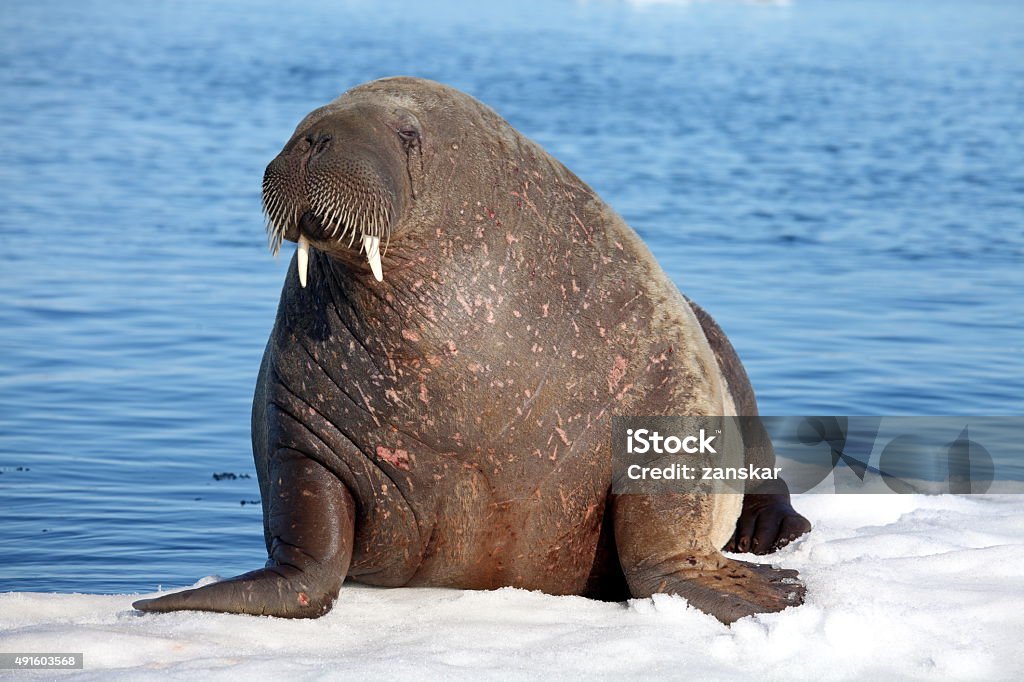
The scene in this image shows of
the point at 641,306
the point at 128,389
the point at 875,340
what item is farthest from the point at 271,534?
the point at 875,340

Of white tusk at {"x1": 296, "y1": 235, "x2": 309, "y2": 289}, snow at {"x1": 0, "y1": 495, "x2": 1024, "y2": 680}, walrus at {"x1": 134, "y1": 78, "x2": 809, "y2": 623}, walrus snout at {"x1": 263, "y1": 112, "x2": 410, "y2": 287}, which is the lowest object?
snow at {"x1": 0, "y1": 495, "x2": 1024, "y2": 680}

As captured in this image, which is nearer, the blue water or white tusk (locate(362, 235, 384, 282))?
white tusk (locate(362, 235, 384, 282))

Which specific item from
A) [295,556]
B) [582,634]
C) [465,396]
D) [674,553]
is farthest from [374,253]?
[674,553]

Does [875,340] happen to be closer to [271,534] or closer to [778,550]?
[778,550]

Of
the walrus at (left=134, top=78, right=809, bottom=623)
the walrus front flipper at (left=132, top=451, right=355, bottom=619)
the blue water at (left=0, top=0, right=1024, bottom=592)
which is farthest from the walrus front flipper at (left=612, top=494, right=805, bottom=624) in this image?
the blue water at (left=0, top=0, right=1024, bottom=592)

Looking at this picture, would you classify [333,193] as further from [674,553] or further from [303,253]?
[674,553]

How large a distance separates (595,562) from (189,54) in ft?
128

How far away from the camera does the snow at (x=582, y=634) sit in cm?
482

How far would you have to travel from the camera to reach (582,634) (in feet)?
17.1

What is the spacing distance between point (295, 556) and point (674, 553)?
→ 4.24 feet

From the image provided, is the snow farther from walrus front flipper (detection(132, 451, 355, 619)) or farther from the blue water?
the blue water

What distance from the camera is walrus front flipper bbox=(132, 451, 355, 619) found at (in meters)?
5.34

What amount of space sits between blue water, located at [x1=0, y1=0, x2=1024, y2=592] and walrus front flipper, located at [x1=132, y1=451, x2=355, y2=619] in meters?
1.41

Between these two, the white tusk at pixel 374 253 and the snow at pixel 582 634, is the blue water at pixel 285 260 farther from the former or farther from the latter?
the white tusk at pixel 374 253
